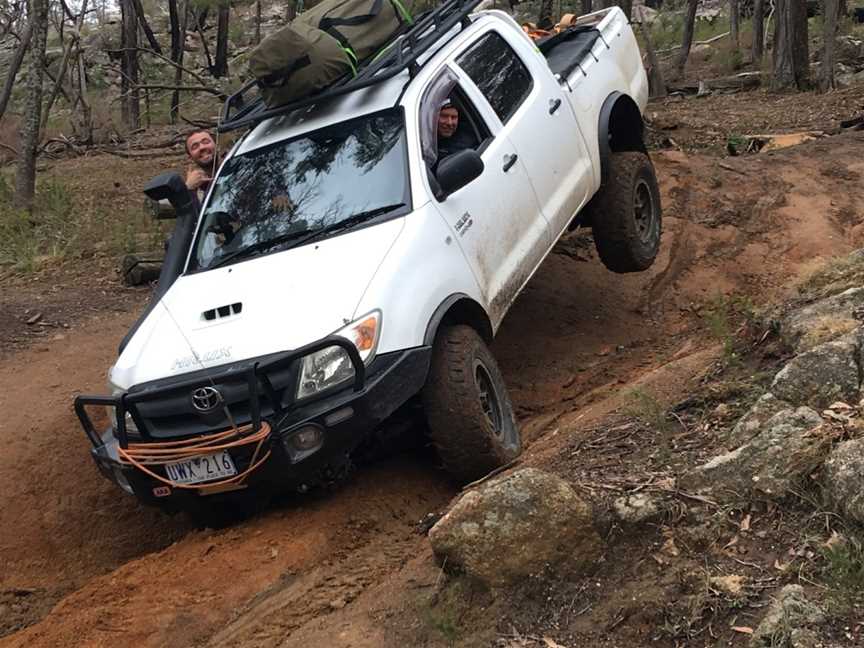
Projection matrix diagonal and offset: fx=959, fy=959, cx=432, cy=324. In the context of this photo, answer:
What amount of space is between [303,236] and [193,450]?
1.37 m

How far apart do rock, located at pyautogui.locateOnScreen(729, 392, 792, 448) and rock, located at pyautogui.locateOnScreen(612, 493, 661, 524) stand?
508mm

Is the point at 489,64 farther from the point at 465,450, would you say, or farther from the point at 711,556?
the point at 711,556

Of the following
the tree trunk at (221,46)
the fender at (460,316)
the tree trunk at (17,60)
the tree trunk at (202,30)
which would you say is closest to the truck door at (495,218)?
the fender at (460,316)

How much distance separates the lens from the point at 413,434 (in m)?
5.16

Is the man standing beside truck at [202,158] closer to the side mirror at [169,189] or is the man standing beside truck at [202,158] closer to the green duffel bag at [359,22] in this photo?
the side mirror at [169,189]

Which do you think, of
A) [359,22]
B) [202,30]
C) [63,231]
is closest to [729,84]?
[63,231]

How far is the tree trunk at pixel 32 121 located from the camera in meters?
12.2

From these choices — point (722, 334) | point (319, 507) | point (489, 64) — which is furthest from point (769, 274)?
point (319, 507)

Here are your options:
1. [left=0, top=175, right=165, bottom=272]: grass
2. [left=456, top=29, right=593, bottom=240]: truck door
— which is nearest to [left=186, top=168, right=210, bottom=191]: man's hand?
[left=456, top=29, right=593, bottom=240]: truck door

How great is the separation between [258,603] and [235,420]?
78 centimetres

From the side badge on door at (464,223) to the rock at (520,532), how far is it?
1.98m

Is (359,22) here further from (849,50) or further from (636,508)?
(849,50)

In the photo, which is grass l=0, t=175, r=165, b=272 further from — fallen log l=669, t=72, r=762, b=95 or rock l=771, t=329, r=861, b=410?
fallen log l=669, t=72, r=762, b=95

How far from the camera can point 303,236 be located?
5.04m
